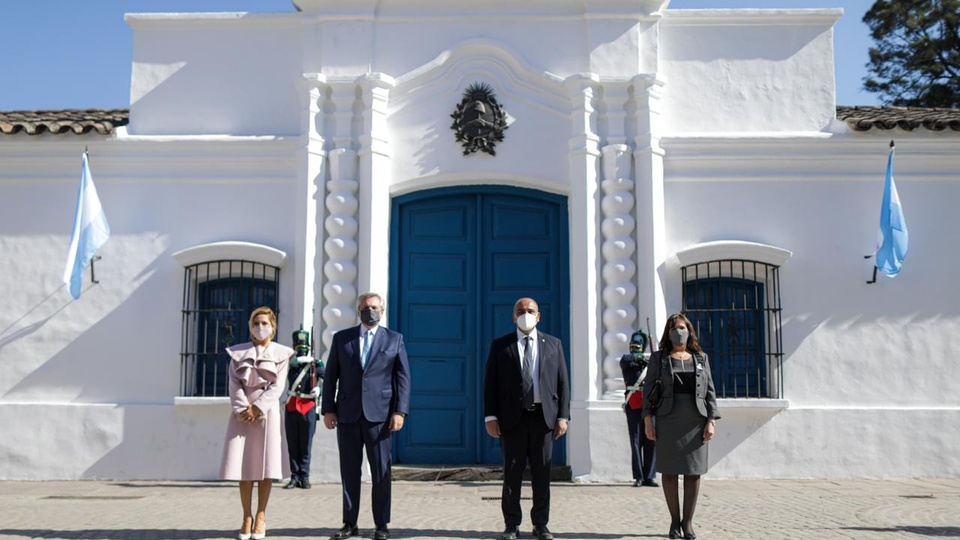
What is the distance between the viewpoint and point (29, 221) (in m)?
12.5

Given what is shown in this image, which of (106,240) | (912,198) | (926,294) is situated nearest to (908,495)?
(926,294)

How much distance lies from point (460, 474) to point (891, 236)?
218 inches

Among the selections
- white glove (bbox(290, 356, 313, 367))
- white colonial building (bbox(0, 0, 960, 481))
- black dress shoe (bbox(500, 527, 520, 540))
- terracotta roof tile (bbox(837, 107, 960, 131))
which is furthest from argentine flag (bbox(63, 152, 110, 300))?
terracotta roof tile (bbox(837, 107, 960, 131))

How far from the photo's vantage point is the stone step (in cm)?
1147

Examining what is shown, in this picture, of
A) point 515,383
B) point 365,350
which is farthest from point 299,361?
point 515,383

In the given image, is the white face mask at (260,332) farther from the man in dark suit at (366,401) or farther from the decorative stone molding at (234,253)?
the decorative stone molding at (234,253)

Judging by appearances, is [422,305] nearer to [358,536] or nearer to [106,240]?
[106,240]

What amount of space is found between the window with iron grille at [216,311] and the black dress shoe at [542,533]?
18.1ft

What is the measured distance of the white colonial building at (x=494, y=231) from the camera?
1178cm

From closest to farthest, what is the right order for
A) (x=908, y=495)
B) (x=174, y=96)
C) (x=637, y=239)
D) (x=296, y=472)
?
(x=908, y=495) < (x=296, y=472) < (x=637, y=239) < (x=174, y=96)

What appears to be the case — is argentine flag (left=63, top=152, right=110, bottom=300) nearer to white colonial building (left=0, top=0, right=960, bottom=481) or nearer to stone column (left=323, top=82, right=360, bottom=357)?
white colonial building (left=0, top=0, right=960, bottom=481)

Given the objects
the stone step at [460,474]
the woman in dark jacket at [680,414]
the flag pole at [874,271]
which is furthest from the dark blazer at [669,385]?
the flag pole at [874,271]

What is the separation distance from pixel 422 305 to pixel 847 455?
5154 mm

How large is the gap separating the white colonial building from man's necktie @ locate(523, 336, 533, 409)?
3.69 m
